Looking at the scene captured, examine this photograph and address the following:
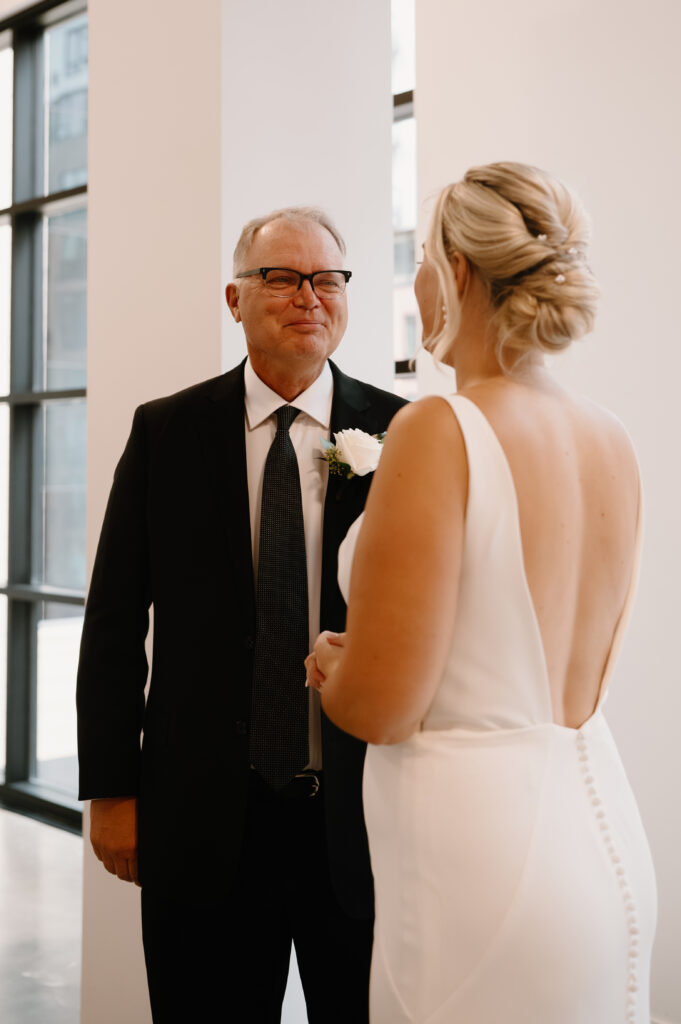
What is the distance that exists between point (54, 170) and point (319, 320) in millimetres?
3917

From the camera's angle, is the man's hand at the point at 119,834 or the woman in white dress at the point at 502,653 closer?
the woman in white dress at the point at 502,653

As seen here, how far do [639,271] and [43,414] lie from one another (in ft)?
11.6

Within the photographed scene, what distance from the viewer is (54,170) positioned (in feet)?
17.4

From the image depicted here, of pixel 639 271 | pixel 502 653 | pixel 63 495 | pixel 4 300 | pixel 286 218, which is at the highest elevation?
pixel 4 300

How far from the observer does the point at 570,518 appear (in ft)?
4.24

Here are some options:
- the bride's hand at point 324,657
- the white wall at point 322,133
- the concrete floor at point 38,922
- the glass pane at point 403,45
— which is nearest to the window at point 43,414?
the concrete floor at point 38,922

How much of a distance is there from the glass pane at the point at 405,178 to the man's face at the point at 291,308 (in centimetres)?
207

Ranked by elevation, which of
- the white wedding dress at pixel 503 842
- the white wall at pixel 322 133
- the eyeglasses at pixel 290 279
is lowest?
the white wedding dress at pixel 503 842

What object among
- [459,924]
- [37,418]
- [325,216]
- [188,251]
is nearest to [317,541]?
[325,216]

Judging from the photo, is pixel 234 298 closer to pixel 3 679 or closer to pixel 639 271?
pixel 639 271

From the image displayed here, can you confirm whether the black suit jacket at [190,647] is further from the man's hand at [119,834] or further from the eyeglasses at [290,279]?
the eyeglasses at [290,279]

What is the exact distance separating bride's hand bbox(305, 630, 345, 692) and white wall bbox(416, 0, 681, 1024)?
1.66m

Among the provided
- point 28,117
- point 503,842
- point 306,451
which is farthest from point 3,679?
point 503,842

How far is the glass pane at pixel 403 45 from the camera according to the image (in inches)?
158
